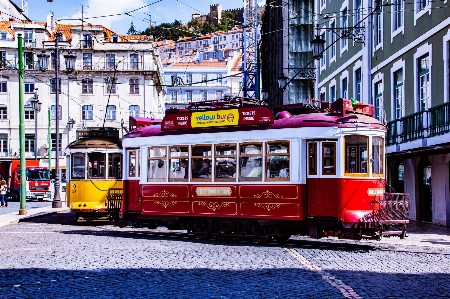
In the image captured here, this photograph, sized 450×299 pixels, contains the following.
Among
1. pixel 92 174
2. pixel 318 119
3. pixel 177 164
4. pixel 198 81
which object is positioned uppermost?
pixel 198 81

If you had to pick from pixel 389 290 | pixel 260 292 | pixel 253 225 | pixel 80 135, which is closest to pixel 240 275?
pixel 260 292

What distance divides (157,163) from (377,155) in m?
6.12

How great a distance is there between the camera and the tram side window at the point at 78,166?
2498 centimetres

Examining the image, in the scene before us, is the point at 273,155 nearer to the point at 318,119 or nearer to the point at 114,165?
the point at 318,119

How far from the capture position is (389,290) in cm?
989

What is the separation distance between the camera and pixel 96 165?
81.8 ft

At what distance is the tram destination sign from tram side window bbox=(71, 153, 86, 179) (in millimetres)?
6333

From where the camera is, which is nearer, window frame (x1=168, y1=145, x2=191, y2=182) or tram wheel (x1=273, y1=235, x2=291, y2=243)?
tram wheel (x1=273, y1=235, x2=291, y2=243)

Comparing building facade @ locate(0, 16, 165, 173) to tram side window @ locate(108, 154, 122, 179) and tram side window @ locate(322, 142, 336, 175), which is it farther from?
tram side window @ locate(322, 142, 336, 175)

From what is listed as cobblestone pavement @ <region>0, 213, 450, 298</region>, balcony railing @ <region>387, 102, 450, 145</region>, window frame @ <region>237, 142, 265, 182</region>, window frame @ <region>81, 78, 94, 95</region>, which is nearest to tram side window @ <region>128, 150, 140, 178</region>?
A: cobblestone pavement @ <region>0, 213, 450, 298</region>

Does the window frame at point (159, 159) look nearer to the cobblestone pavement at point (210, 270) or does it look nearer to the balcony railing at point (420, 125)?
the cobblestone pavement at point (210, 270)

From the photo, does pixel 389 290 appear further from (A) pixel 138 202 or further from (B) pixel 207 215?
(A) pixel 138 202

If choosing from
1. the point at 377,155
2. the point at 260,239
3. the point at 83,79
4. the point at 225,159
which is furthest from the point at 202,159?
the point at 83,79

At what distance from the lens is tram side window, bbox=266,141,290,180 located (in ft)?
55.0
